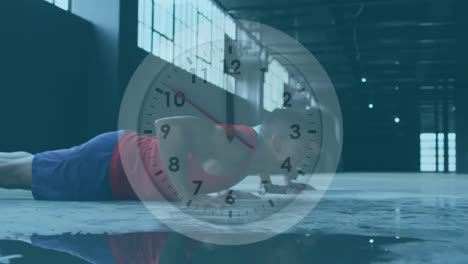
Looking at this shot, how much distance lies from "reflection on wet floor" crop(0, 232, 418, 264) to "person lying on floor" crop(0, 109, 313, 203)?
0.89m

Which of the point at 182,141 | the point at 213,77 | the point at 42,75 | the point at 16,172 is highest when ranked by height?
the point at 42,75

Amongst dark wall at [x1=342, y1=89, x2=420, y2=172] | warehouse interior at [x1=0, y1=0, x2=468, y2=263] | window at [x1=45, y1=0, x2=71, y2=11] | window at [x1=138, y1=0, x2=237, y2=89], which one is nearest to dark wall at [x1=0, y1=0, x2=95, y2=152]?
warehouse interior at [x1=0, y1=0, x2=468, y2=263]

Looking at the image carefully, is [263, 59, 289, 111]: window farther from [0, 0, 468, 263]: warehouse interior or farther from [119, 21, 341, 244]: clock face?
[119, 21, 341, 244]: clock face

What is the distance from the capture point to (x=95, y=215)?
1.93 m

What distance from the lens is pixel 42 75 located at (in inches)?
273

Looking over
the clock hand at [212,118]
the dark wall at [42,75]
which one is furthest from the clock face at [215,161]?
the dark wall at [42,75]

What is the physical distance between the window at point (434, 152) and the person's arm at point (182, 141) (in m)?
25.9

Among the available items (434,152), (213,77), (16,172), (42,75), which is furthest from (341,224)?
(434,152)

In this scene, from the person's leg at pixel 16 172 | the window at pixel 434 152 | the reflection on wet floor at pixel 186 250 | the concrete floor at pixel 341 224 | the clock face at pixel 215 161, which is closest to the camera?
the reflection on wet floor at pixel 186 250

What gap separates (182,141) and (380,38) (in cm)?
1103

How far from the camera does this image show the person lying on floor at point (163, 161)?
7.55ft

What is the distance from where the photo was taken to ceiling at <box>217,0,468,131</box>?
34.8 feet

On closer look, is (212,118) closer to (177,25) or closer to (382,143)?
(177,25)

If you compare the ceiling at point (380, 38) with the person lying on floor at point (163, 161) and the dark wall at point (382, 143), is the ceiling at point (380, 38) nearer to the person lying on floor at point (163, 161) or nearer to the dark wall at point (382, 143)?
the dark wall at point (382, 143)
